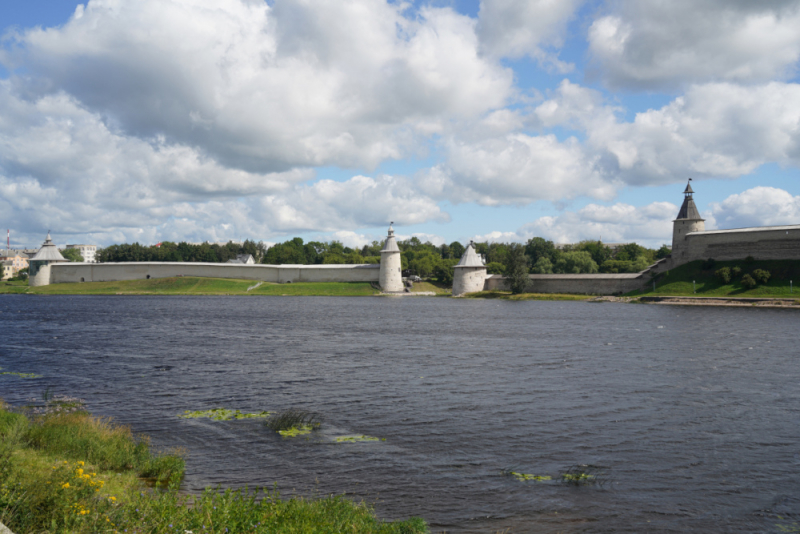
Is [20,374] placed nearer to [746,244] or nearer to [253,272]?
[746,244]

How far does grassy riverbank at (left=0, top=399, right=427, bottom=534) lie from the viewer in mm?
5004

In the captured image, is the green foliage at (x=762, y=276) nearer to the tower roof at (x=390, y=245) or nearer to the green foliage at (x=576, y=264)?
the green foliage at (x=576, y=264)

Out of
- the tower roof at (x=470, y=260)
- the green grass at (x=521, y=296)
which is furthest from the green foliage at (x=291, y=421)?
the tower roof at (x=470, y=260)

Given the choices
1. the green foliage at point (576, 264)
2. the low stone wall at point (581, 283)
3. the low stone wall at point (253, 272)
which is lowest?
the low stone wall at point (581, 283)

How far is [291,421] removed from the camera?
11828mm

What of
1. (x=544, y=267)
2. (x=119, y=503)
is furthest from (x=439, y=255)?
(x=119, y=503)

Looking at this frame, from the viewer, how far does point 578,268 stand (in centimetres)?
8838

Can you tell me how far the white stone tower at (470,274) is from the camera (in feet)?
243

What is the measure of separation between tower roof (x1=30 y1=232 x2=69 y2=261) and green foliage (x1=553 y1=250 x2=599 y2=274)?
263 feet

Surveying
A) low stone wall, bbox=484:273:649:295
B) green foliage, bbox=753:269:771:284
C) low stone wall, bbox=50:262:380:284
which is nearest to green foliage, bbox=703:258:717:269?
low stone wall, bbox=484:273:649:295

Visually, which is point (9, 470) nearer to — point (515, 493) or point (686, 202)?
point (515, 493)

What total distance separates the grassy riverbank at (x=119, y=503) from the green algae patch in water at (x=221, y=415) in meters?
3.61

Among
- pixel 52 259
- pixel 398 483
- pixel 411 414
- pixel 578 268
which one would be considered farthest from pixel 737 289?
pixel 52 259

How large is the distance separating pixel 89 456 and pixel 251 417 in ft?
14.2
